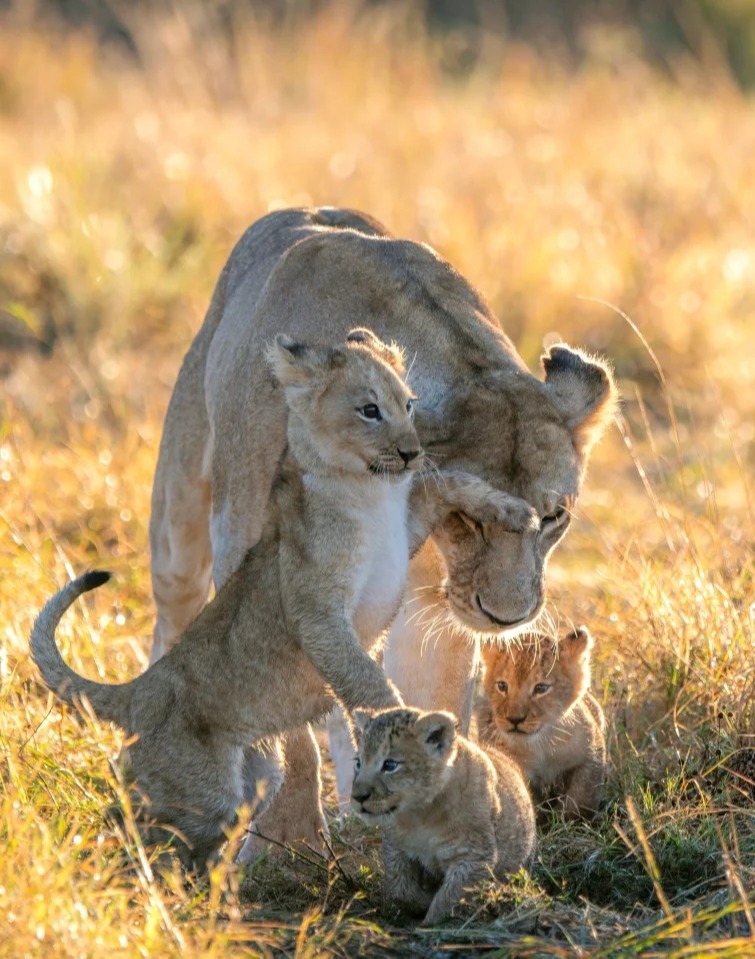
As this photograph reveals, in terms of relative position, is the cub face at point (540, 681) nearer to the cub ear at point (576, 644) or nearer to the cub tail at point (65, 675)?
the cub ear at point (576, 644)

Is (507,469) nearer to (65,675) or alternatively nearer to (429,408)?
(429,408)

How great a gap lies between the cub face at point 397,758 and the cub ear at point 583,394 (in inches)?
45.6

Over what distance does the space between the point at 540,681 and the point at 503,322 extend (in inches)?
211

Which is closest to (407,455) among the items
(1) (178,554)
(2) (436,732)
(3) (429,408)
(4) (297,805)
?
(3) (429,408)

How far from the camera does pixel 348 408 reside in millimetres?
4109

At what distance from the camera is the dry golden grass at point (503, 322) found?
3.78 metres

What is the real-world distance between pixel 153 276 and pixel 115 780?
608 cm

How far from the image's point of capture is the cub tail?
4.21 m

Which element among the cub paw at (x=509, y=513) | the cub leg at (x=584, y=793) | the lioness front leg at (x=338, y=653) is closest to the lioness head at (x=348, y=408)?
the cub paw at (x=509, y=513)

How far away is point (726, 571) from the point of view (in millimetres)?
5723

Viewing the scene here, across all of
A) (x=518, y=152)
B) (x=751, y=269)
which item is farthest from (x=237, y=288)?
(x=518, y=152)

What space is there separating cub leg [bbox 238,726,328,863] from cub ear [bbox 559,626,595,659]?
0.76m

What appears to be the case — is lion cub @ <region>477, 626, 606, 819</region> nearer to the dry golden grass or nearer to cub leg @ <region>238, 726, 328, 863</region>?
the dry golden grass

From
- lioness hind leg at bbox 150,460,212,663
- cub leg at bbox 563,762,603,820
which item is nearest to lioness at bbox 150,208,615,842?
lioness hind leg at bbox 150,460,212,663
